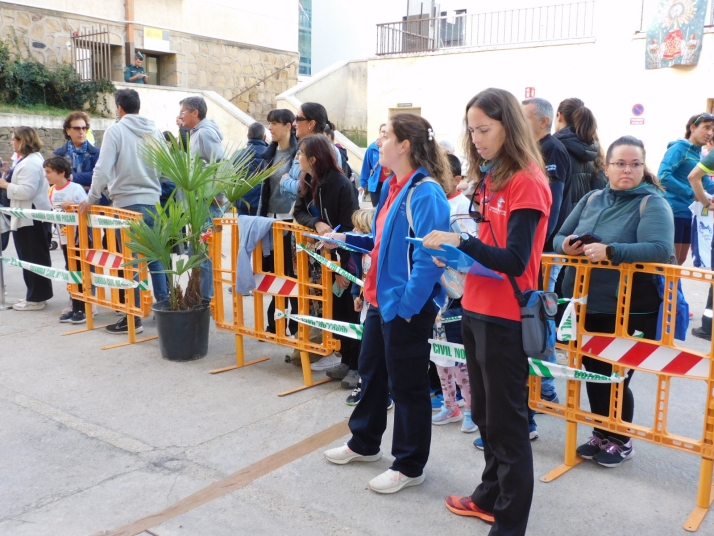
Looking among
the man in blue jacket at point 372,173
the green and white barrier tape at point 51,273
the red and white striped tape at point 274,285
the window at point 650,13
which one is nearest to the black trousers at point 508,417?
the red and white striped tape at point 274,285

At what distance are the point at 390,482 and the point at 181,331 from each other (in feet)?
8.88

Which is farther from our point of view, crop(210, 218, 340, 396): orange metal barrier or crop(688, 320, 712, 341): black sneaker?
crop(688, 320, 712, 341): black sneaker

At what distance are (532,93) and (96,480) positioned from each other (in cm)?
1722

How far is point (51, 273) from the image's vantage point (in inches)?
269

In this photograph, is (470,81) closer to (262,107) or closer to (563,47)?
(563,47)

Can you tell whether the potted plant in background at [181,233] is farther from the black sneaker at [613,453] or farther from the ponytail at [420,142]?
the black sneaker at [613,453]

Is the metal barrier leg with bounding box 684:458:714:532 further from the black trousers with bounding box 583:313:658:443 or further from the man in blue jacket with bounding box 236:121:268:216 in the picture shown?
the man in blue jacket with bounding box 236:121:268:216

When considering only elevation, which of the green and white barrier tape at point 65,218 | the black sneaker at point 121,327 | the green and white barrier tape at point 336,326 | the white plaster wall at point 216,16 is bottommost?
the black sneaker at point 121,327

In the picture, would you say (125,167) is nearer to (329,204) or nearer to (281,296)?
(281,296)

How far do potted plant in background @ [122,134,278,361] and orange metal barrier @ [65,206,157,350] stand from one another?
441 millimetres

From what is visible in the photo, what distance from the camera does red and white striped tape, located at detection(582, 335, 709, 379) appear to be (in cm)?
329

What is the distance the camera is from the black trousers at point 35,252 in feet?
23.9

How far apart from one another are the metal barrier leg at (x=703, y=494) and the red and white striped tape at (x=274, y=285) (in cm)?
292

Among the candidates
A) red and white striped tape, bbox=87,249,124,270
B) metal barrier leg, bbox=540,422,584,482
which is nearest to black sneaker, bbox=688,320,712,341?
metal barrier leg, bbox=540,422,584,482
